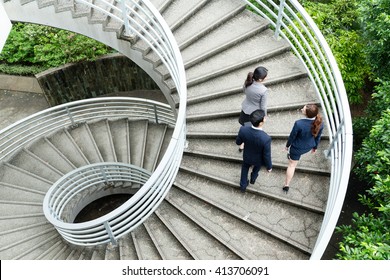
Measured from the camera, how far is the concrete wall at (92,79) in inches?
375

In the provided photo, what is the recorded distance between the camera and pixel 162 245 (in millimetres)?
5566

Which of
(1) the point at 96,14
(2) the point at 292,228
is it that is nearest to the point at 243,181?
(2) the point at 292,228

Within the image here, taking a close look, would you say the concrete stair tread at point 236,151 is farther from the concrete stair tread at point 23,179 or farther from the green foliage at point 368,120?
the concrete stair tread at point 23,179

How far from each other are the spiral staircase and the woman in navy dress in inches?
15.1

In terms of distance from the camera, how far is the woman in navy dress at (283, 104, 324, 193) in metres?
4.97

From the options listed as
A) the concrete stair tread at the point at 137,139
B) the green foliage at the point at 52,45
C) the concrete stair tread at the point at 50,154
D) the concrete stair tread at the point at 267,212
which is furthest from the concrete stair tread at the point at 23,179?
the concrete stair tread at the point at 267,212

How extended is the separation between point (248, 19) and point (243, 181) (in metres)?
3.19

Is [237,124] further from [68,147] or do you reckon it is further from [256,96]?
[68,147]

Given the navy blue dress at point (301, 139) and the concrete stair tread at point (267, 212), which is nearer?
the navy blue dress at point (301, 139)

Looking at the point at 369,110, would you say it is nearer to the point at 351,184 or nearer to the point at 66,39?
the point at 351,184

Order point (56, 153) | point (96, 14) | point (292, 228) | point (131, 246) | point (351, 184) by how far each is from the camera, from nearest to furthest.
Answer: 1. point (292, 228)
2. point (131, 246)
3. point (96, 14)
4. point (351, 184)
5. point (56, 153)

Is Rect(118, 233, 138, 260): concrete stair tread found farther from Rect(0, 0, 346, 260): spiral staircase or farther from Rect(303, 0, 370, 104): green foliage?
Rect(303, 0, 370, 104): green foliage

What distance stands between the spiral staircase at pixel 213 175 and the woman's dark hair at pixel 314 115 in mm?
802

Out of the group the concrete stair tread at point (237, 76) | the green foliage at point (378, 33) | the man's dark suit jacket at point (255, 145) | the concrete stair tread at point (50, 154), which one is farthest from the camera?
the concrete stair tread at point (50, 154)
